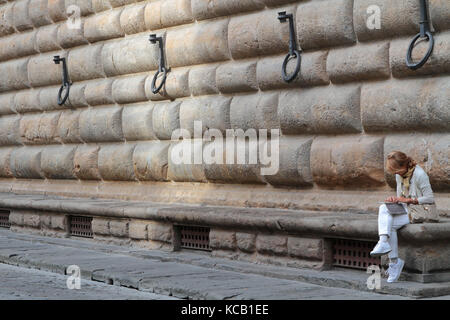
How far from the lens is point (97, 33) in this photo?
12.2 metres

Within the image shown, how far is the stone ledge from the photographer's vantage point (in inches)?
292

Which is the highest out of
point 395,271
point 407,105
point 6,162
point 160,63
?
point 160,63

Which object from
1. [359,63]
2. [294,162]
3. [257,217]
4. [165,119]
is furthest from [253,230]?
[165,119]

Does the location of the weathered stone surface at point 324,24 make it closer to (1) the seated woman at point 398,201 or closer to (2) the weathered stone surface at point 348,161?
(2) the weathered stone surface at point 348,161

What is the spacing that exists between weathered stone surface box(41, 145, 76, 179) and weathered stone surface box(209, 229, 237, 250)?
3.65 m

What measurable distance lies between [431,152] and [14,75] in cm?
806

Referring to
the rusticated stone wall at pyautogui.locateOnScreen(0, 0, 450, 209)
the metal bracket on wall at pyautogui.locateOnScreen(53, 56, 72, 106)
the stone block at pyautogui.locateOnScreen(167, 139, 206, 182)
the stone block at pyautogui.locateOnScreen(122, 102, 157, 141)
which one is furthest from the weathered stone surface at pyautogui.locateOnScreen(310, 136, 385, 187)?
the metal bracket on wall at pyautogui.locateOnScreen(53, 56, 72, 106)

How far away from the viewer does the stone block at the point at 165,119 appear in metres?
10.8

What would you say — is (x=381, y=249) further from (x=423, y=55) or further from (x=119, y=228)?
(x=119, y=228)

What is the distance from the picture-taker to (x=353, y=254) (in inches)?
321

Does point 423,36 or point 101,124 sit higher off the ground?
point 423,36

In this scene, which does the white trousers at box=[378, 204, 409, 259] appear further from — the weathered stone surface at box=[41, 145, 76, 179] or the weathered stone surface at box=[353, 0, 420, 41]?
the weathered stone surface at box=[41, 145, 76, 179]

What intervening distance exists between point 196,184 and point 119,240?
1.33 meters
